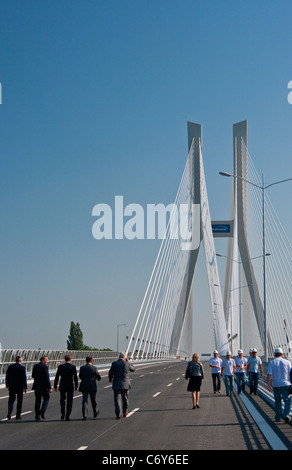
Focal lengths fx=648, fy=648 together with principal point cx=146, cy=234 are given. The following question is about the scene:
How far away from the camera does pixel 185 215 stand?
168 ft

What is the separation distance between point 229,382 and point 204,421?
29.5 feet

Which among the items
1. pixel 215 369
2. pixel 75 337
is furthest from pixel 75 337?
pixel 215 369

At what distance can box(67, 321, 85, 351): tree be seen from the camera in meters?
102

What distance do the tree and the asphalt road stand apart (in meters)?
84.0

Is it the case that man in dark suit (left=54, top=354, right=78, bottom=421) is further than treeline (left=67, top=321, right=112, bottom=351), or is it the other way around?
treeline (left=67, top=321, right=112, bottom=351)

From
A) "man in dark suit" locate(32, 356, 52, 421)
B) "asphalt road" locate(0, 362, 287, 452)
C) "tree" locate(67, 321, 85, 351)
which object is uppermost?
"tree" locate(67, 321, 85, 351)

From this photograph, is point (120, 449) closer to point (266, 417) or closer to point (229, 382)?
point (266, 417)

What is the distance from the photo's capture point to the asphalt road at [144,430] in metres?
10.4

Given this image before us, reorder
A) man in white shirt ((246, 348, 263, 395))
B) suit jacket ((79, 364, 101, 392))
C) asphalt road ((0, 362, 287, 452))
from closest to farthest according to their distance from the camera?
asphalt road ((0, 362, 287, 452)), suit jacket ((79, 364, 101, 392)), man in white shirt ((246, 348, 263, 395))

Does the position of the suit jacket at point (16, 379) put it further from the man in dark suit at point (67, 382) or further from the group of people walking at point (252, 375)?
the group of people walking at point (252, 375)

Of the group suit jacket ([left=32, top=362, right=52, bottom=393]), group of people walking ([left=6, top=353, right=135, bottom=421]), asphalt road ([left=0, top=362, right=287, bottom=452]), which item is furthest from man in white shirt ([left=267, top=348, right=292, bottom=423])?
suit jacket ([left=32, top=362, right=52, bottom=393])

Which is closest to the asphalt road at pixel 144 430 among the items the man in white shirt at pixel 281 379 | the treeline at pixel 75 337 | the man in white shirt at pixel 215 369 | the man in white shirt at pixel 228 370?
the man in white shirt at pixel 281 379

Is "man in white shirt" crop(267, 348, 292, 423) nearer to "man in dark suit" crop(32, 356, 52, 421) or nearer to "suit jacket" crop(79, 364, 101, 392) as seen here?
"suit jacket" crop(79, 364, 101, 392)
